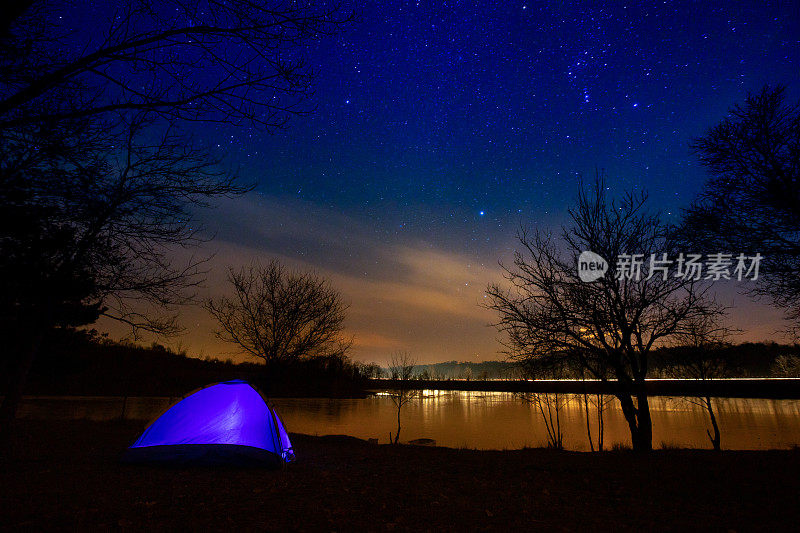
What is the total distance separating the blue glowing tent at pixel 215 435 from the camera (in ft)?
26.0

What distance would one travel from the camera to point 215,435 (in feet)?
27.0

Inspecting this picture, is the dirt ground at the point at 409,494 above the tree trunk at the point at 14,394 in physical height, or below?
below

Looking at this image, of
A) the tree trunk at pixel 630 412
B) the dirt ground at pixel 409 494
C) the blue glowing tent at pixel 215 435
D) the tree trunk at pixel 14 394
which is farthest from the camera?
the tree trunk at pixel 630 412

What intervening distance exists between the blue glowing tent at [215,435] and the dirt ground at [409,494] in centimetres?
34

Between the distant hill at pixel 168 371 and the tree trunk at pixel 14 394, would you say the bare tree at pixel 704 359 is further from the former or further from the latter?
the tree trunk at pixel 14 394

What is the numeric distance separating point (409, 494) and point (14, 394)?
950 cm

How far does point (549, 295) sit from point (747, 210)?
5049 mm

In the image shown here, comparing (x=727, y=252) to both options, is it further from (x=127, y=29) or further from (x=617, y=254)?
(x=127, y=29)

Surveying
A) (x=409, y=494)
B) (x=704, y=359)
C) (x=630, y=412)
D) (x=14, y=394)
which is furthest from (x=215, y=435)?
(x=704, y=359)

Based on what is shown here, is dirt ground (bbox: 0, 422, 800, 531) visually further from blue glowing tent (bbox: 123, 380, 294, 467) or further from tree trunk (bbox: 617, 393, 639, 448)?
tree trunk (bbox: 617, 393, 639, 448)

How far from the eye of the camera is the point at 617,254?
1159cm

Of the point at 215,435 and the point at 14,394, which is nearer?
the point at 215,435

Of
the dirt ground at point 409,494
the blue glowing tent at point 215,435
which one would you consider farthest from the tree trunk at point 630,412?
the blue glowing tent at point 215,435

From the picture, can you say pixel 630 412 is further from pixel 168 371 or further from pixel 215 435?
pixel 168 371
